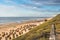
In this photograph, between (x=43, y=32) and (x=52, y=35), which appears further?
(x=43, y=32)

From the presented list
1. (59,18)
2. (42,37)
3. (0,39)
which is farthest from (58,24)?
(0,39)

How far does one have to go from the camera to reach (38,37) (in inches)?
83.3

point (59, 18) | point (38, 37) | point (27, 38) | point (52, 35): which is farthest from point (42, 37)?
point (59, 18)

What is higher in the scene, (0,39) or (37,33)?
(37,33)

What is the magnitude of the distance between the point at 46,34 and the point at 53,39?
0.41 metres

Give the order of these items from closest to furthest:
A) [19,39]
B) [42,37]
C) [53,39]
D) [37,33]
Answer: [53,39], [42,37], [37,33], [19,39]

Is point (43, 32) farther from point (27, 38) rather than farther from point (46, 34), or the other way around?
point (27, 38)

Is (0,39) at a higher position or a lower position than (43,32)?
lower

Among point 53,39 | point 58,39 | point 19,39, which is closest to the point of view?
point 53,39

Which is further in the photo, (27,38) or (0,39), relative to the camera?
(0,39)

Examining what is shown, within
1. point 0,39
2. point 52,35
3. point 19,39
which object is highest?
point 52,35

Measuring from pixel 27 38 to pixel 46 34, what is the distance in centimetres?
28

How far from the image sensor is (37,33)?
2.24 m

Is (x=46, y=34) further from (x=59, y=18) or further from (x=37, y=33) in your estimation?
(x=59, y=18)
